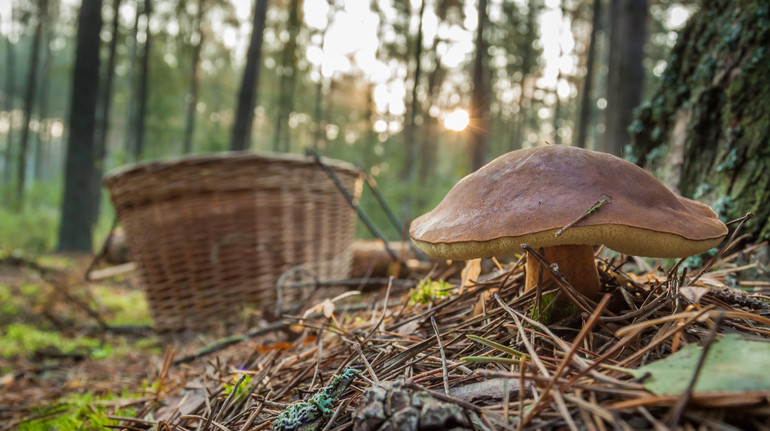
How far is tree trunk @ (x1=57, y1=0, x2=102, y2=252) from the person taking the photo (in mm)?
8141

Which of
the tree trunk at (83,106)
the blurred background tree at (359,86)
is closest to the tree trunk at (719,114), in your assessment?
the blurred background tree at (359,86)

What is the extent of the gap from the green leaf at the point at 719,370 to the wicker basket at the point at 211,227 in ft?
7.50

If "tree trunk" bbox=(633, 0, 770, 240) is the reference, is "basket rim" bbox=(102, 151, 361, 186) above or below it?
below

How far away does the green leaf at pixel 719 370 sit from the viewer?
57cm

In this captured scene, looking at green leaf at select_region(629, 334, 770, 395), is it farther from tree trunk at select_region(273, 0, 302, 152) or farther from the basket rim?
tree trunk at select_region(273, 0, 302, 152)

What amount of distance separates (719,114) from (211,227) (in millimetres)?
2812

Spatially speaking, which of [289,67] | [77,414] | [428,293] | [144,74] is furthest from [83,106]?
[289,67]

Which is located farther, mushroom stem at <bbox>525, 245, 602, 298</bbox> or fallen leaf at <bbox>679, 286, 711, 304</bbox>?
mushroom stem at <bbox>525, 245, 602, 298</bbox>

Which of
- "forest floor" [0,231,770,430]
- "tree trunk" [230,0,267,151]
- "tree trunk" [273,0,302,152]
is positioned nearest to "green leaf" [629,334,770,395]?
"forest floor" [0,231,770,430]

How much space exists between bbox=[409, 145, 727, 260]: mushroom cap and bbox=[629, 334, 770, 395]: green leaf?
219 millimetres

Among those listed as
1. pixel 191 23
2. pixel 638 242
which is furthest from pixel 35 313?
pixel 191 23

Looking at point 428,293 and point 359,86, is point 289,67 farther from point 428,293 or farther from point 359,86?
point 428,293

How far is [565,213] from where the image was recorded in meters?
0.80

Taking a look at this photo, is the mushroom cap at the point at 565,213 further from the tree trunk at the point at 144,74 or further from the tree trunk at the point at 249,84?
the tree trunk at the point at 144,74
